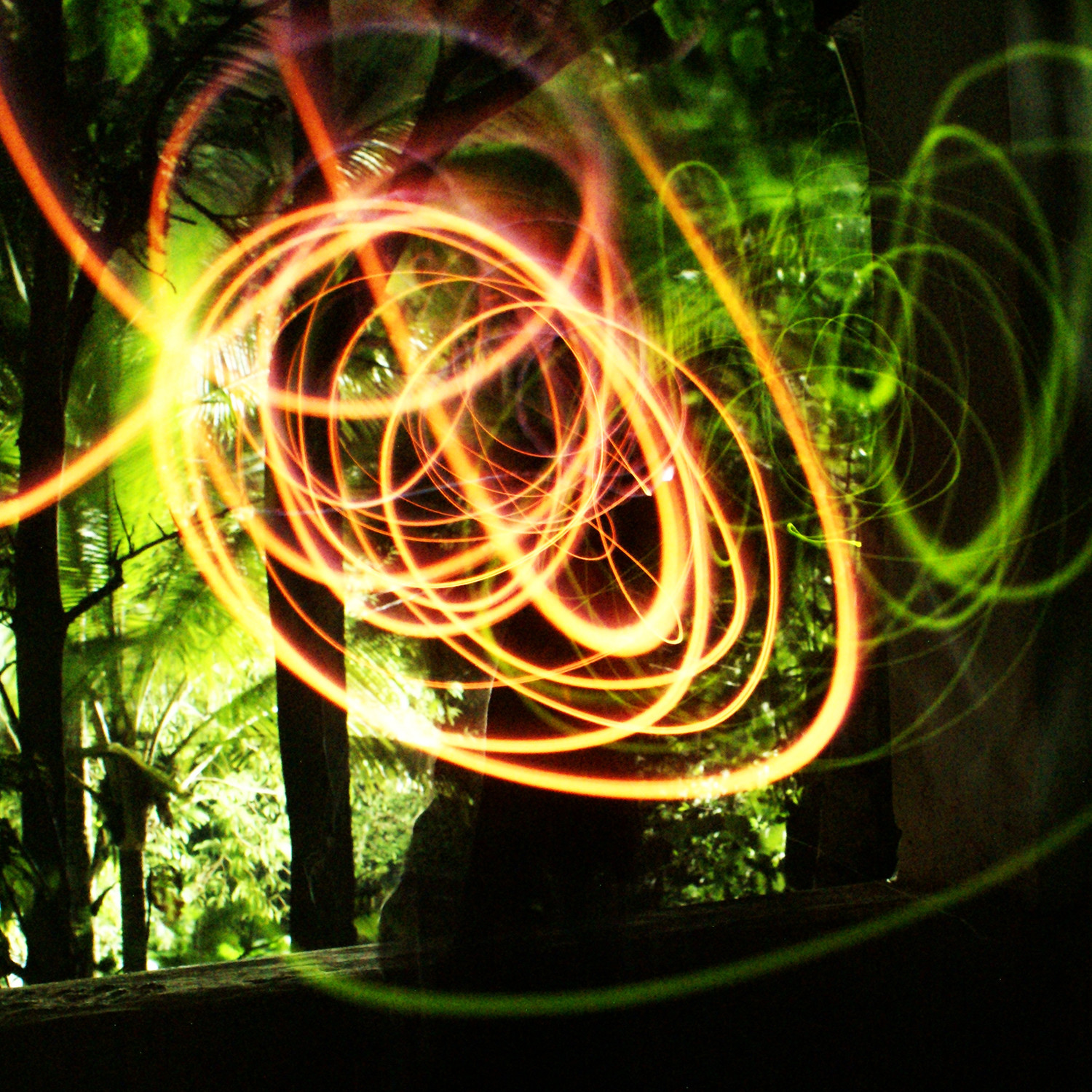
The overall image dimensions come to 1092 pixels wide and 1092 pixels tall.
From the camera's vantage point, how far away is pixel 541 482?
9.14ft

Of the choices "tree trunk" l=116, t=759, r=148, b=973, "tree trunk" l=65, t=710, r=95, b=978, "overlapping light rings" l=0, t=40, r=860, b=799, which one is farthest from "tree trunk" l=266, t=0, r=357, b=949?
"tree trunk" l=116, t=759, r=148, b=973

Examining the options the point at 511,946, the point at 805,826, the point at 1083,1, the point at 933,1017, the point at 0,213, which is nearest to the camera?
the point at 933,1017

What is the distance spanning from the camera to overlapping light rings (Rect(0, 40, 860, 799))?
2441 mm

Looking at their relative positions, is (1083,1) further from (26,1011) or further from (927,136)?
(26,1011)

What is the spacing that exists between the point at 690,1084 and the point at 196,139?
4.22 metres

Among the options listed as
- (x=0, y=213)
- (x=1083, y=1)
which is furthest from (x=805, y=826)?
(x=0, y=213)

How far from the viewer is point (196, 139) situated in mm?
4488

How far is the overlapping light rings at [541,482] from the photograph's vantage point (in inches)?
96.1

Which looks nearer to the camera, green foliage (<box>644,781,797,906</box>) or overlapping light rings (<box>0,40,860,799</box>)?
overlapping light rings (<box>0,40,860,799</box>)

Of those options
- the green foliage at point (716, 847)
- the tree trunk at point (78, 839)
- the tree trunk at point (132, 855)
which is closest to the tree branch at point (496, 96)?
the green foliage at point (716, 847)

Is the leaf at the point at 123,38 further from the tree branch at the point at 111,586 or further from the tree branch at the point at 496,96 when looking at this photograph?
the tree branch at the point at 111,586

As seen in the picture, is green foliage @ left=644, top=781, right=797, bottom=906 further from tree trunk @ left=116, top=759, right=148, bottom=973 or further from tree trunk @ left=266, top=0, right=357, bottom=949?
tree trunk @ left=116, top=759, right=148, bottom=973

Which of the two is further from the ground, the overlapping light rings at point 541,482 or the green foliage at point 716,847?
the overlapping light rings at point 541,482

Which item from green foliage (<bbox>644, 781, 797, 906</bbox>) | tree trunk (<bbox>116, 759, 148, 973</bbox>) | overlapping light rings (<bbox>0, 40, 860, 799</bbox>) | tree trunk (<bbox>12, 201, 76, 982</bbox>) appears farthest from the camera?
tree trunk (<bbox>116, 759, 148, 973</bbox>)
